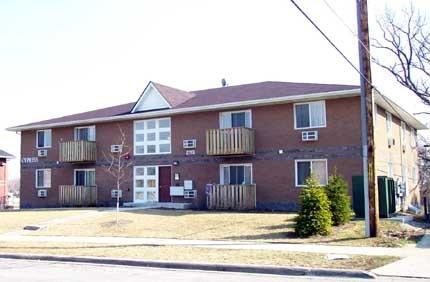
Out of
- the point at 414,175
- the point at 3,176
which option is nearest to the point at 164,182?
the point at 414,175

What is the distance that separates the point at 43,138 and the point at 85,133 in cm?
359

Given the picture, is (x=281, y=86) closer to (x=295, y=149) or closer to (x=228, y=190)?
(x=295, y=149)

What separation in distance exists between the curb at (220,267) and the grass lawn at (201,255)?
1.41 feet

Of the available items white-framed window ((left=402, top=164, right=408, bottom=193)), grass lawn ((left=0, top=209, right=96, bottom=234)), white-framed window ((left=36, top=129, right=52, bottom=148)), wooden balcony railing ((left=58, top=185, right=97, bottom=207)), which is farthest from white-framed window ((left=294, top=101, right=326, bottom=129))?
white-framed window ((left=36, top=129, right=52, bottom=148))

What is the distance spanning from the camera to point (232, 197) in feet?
83.1

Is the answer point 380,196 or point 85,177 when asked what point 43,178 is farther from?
point 380,196

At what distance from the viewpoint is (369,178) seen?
14828 mm

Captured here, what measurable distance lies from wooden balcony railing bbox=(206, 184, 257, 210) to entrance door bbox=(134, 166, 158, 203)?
14.1 feet

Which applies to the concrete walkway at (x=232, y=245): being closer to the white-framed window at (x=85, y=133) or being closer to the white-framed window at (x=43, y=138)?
the white-framed window at (x=85, y=133)

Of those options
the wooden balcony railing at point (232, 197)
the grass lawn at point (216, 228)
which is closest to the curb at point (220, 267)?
the grass lawn at point (216, 228)

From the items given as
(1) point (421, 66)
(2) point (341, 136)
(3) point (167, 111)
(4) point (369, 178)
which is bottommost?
(4) point (369, 178)

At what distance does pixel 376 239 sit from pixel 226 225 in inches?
237

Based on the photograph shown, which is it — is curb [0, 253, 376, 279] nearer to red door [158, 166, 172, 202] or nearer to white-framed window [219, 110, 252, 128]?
white-framed window [219, 110, 252, 128]

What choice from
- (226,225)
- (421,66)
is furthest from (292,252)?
(421,66)
